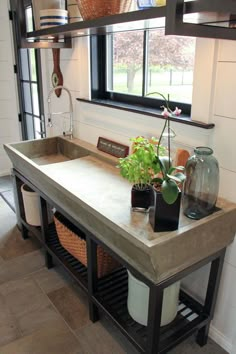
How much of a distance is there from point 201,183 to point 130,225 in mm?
356

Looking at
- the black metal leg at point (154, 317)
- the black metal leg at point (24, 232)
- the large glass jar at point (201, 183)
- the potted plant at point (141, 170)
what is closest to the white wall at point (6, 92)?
the black metal leg at point (24, 232)

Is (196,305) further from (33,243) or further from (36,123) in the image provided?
(36,123)

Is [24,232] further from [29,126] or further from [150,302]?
[150,302]

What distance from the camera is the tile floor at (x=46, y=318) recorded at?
171cm

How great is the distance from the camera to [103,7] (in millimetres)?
1522

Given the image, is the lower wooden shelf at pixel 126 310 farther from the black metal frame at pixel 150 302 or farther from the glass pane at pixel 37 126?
the glass pane at pixel 37 126

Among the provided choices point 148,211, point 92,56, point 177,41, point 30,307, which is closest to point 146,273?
point 148,211

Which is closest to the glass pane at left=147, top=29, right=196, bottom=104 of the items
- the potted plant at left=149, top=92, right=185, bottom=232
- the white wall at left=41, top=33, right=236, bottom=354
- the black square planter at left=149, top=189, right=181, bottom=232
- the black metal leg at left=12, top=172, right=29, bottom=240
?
the white wall at left=41, top=33, right=236, bottom=354

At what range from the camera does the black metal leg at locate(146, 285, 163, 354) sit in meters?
1.27

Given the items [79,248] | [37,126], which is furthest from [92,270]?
[37,126]

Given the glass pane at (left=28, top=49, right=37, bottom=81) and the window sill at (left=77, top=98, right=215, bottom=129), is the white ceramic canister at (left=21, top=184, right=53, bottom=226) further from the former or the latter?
the glass pane at (left=28, top=49, right=37, bottom=81)

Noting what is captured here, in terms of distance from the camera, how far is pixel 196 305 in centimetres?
172

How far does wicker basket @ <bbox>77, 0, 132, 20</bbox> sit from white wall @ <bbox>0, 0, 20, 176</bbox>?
2428 millimetres

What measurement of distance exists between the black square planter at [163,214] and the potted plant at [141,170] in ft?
0.45
